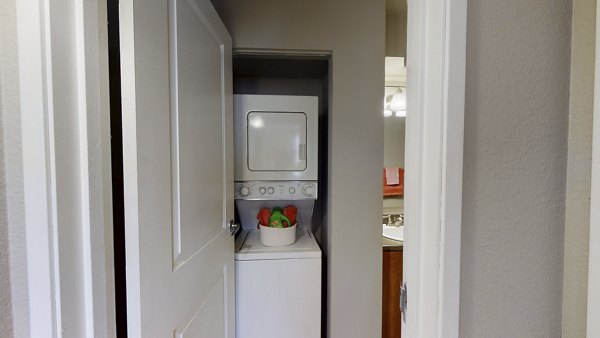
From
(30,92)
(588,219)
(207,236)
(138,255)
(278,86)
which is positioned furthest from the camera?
(278,86)

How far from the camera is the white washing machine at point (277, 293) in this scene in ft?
4.82

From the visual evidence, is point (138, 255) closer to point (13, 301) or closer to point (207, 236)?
point (13, 301)

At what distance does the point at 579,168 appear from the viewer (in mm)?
535

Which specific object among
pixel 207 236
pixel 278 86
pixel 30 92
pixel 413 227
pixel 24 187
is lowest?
pixel 207 236

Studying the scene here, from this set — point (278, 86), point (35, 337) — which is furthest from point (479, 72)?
point (278, 86)

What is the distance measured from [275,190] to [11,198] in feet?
4.05

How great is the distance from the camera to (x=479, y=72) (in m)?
0.54

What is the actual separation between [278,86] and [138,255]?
1.75m

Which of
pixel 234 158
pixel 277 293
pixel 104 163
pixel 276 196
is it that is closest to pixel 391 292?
pixel 277 293

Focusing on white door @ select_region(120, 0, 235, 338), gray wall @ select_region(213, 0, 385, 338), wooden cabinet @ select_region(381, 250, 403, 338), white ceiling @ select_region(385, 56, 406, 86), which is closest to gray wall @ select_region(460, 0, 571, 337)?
white door @ select_region(120, 0, 235, 338)

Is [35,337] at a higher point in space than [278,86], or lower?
lower

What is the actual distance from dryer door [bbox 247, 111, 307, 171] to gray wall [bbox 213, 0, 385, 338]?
0.71 feet

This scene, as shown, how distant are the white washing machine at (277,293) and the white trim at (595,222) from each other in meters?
1.13

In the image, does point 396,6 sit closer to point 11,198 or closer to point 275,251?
point 275,251
